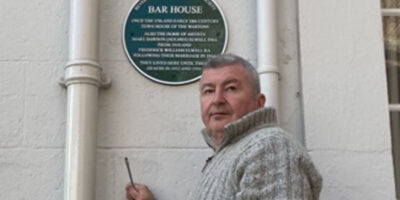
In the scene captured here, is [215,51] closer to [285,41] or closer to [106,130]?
[285,41]

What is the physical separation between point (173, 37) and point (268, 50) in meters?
0.57

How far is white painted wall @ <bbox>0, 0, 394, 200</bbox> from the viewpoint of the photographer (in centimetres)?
342

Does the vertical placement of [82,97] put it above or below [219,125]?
above

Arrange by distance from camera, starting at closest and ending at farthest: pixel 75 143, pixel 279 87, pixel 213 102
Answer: pixel 213 102, pixel 75 143, pixel 279 87

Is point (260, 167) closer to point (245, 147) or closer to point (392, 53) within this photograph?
point (245, 147)

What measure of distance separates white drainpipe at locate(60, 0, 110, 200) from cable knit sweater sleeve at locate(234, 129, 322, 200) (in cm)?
121

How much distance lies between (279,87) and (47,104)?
137cm

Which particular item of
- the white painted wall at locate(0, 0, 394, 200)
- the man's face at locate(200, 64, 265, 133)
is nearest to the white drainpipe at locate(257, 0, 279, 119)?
the white painted wall at locate(0, 0, 394, 200)

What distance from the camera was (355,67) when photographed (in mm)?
3508

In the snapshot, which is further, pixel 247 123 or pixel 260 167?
pixel 247 123

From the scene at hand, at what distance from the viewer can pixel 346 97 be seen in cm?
347

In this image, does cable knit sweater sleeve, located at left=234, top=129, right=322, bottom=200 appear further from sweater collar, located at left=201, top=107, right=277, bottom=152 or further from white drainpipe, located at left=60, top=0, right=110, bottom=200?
white drainpipe, located at left=60, top=0, right=110, bottom=200

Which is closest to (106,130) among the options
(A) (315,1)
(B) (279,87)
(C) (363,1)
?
(B) (279,87)

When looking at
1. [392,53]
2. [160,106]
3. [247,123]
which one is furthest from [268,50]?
[247,123]
